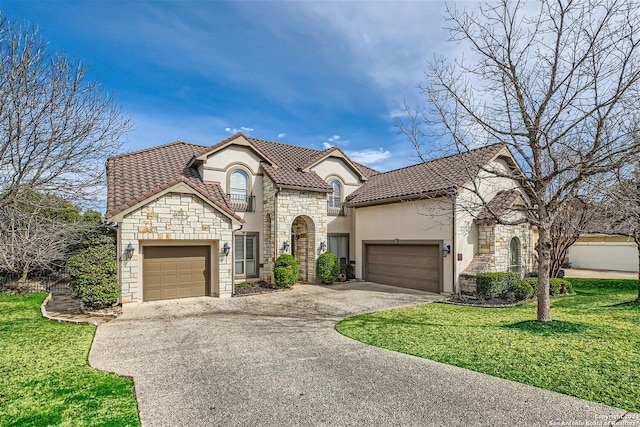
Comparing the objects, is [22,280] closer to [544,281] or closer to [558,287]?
[544,281]

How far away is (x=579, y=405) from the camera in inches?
184

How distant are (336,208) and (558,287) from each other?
11.1m

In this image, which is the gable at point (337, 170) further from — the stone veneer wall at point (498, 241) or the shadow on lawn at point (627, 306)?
the shadow on lawn at point (627, 306)

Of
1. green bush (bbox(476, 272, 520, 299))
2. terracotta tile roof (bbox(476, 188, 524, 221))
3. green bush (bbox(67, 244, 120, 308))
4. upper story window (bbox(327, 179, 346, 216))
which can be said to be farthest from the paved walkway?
terracotta tile roof (bbox(476, 188, 524, 221))

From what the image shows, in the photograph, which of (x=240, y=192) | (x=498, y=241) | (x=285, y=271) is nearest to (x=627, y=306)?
(x=498, y=241)

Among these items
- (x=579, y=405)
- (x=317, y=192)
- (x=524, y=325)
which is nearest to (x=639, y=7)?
(x=524, y=325)

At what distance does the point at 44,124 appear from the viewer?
8.42 meters

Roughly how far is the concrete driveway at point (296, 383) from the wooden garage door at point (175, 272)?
3039mm

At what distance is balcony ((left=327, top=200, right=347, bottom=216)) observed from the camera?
1945 centimetres

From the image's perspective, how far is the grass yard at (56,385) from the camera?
14.7 ft

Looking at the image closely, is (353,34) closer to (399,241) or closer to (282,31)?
(282,31)

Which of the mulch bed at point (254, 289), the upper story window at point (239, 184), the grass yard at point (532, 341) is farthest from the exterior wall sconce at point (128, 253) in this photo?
the grass yard at point (532, 341)

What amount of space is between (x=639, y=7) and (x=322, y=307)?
11198 mm

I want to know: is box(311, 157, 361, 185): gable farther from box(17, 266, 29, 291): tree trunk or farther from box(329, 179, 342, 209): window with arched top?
box(17, 266, 29, 291): tree trunk
